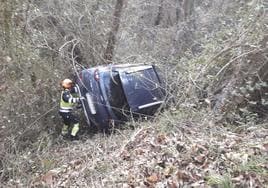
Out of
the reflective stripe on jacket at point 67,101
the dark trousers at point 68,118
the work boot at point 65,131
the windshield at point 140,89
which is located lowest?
the work boot at point 65,131

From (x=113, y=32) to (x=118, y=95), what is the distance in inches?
139

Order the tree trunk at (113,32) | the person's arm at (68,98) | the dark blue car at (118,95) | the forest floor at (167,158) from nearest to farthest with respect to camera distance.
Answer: the forest floor at (167,158), the dark blue car at (118,95), the person's arm at (68,98), the tree trunk at (113,32)

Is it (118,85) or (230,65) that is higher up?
(230,65)

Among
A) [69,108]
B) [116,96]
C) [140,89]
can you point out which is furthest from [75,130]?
[140,89]

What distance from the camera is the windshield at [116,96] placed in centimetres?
940

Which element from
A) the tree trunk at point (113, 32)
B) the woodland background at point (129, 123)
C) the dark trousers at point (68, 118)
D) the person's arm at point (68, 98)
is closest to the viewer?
the woodland background at point (129, 123)

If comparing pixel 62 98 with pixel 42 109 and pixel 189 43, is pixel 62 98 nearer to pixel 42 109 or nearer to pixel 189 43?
pixel 42 109

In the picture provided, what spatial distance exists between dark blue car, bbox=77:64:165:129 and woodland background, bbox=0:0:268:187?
315 mm

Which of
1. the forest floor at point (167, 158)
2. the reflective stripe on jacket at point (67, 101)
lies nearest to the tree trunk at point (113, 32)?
the reflective stripe on jacket at point (67, 101)

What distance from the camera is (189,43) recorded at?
1591cm

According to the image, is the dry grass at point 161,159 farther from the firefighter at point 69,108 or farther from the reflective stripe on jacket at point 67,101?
the reflective stripe on jacket at point 67,101

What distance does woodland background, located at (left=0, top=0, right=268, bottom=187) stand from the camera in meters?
6.38

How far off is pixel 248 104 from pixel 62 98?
382 cm

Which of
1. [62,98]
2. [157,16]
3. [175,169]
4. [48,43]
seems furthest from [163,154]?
[157,16]
